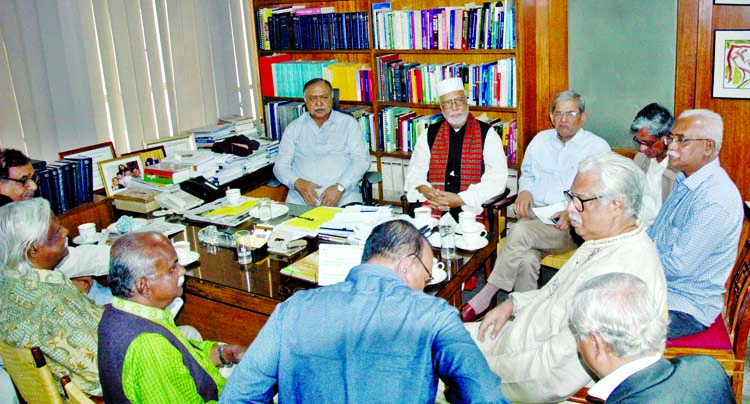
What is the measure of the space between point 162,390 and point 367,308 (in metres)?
0.64

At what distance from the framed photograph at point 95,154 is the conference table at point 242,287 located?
50.4 inches

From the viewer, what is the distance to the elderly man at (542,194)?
11.1ft

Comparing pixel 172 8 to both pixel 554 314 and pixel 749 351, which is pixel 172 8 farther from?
pixel 749 351

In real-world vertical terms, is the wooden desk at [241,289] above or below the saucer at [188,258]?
below

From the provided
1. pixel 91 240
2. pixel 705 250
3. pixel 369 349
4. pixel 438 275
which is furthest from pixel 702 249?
pixel 91 240

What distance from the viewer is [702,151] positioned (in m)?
2.62

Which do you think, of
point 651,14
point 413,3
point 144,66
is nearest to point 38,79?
point 144,66

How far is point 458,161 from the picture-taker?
3984 millimetres

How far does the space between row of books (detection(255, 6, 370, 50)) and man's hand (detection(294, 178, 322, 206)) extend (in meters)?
1.18

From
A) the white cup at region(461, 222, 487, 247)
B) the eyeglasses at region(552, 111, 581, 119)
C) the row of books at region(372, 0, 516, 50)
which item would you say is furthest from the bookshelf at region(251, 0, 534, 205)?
the white cup at region(461, 222, 487, 247)

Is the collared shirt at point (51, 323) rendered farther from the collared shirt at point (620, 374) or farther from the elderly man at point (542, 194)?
the elderly man at point (542, 194)

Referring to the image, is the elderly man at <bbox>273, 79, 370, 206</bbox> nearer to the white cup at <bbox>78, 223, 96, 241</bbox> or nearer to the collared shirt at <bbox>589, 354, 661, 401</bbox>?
the white cup at <bbox>78, 223, 96, 241</bbox>

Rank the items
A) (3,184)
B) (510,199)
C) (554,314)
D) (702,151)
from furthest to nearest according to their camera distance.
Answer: (510,199), (3,184), (702,151), (554,314)

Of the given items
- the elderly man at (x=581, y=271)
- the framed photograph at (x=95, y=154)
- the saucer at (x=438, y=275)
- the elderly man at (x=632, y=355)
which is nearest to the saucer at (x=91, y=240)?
the framed photograph at (x=95, y=154)
